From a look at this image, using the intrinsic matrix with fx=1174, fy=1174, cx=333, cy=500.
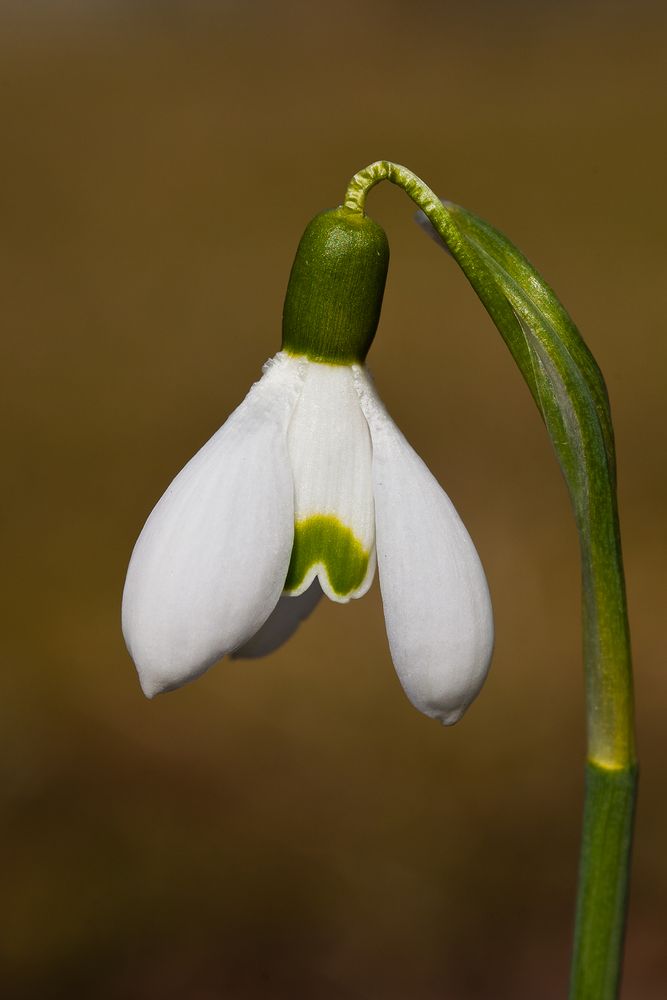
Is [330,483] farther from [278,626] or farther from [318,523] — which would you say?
[278,626]

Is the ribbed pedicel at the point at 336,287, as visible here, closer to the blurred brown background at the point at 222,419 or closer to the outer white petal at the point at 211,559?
the outer white petal at the point at 211,559

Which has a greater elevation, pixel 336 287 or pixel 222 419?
pixel 222 419

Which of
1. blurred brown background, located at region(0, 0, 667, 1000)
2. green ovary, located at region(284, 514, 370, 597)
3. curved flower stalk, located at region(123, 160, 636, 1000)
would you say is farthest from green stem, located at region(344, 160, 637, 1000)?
blurred brown background, located at region(0, 0, 667, 1000)

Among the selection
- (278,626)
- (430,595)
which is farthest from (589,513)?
(278,626)

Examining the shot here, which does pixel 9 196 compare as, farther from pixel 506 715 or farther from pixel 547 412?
pixel 547 412

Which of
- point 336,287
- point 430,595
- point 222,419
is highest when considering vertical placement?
point 222,419

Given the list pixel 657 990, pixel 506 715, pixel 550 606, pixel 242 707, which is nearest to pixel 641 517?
pixel 550 606
